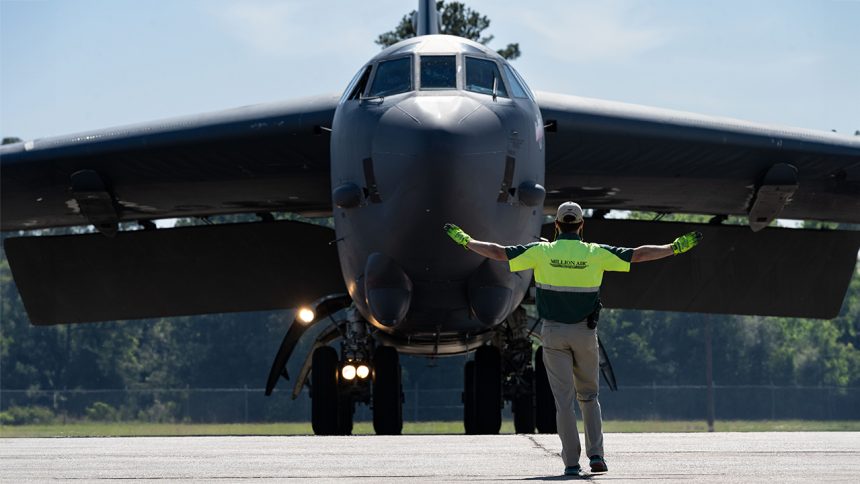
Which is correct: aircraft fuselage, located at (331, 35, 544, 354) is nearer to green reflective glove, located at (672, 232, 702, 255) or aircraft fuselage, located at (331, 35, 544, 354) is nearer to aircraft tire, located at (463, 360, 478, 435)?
aircraft tire, located at (463, 360, 478, 435)

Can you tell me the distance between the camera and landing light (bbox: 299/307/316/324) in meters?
19.7

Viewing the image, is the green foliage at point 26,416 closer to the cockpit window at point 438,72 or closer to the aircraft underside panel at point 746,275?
the aircraft underside panel at point 746,275

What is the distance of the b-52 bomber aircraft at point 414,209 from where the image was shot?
15047 millimetres

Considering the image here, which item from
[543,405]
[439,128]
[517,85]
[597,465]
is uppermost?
[517,85]

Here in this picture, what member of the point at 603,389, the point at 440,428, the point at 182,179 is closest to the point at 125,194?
the point at 182,179

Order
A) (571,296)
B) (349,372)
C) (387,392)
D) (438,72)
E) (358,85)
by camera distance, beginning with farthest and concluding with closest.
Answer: (349,372) < (387,392) < (358,85) < (438,72) < (571,296)

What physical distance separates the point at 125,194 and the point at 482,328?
5931 mm

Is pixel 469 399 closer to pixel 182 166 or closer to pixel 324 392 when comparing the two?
pixel 324 392

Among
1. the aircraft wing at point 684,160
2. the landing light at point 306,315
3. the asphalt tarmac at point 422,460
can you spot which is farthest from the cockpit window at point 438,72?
the landing light at point 306,315

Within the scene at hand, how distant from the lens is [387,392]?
54.7ft

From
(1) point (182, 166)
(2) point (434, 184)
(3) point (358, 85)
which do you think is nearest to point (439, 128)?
(2) point (434, 184)

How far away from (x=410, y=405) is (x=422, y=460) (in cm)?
5700

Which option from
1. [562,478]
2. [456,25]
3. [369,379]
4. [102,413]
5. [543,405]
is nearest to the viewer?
[562,478]

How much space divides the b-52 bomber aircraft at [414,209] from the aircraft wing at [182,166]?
3 centimetres
